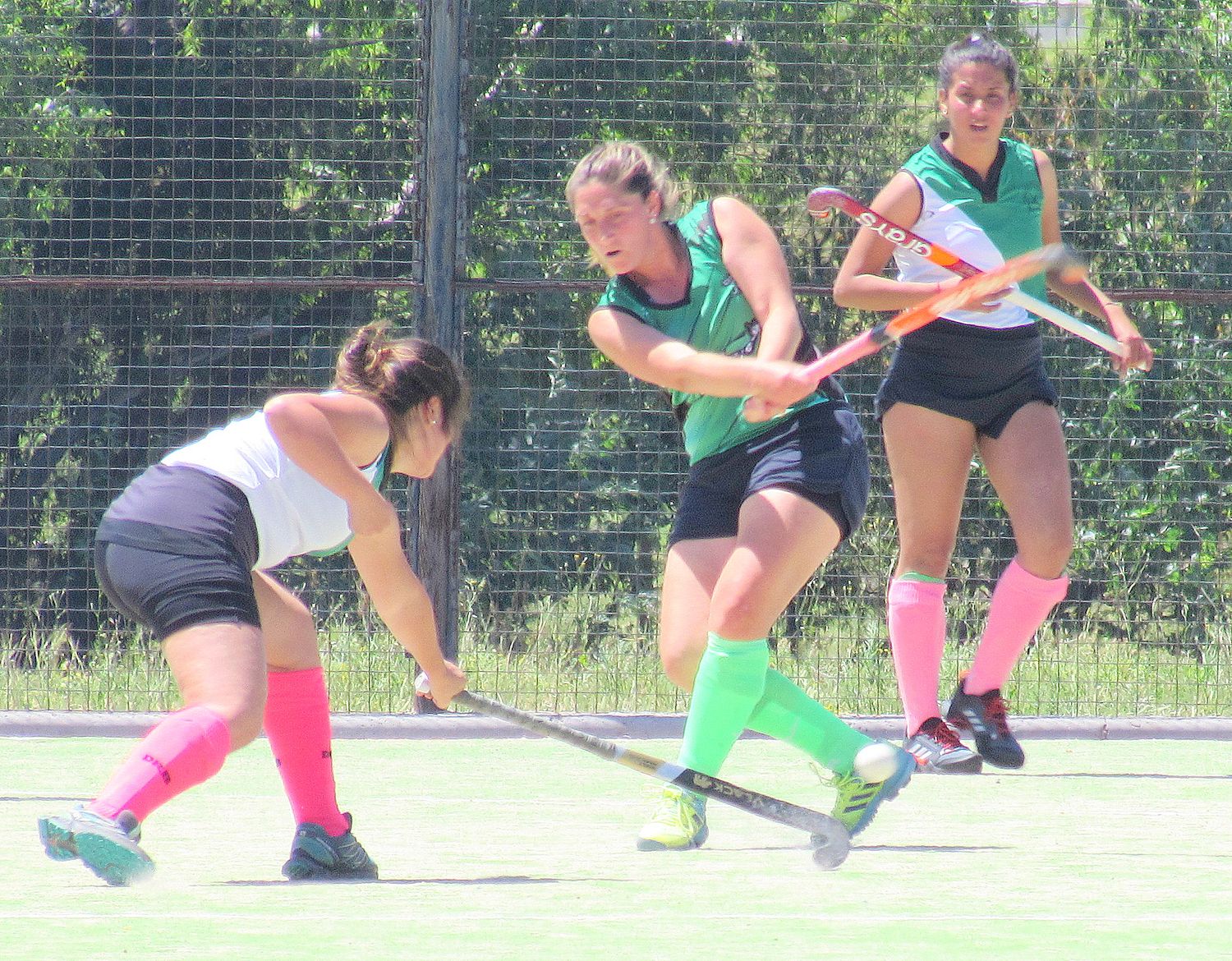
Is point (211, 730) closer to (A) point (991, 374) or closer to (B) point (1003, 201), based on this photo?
(A) point (991, 374)

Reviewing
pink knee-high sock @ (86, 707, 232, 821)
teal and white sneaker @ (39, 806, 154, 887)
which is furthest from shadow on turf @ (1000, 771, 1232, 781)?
teal and white sneaker @ (39, 806, 154, 887)

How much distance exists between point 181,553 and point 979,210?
2445 mm

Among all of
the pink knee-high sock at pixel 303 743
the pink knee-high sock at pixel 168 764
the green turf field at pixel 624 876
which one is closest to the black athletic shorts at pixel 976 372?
the green turf field at pixel 624 876

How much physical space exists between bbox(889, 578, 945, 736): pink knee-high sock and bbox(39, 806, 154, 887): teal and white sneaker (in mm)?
2372

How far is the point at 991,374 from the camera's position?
461cm

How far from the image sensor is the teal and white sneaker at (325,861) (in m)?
3.25

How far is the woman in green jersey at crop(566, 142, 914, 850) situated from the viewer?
3.61 metres

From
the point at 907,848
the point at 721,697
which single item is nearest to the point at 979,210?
the point at 721,697

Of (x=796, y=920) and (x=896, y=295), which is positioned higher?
(x=896, y=295)

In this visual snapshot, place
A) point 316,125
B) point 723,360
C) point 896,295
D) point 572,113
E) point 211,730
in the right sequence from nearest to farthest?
1. point 211,730
2. point 723,360
3. point 896,295
4. point 572,113
5. point 316,125

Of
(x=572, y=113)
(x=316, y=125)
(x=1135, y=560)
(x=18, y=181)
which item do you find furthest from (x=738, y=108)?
(x=18, y=181)

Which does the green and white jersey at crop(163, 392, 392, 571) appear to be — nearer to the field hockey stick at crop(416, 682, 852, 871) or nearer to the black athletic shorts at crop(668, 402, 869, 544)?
the field hockey stick at crop(416, 682, 852, 871)

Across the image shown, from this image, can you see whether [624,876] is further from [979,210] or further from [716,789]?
[979,210]

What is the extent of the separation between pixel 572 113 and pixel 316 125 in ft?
3.76
